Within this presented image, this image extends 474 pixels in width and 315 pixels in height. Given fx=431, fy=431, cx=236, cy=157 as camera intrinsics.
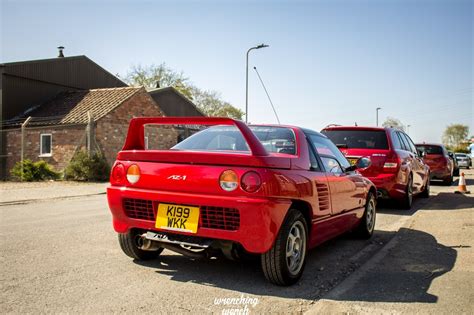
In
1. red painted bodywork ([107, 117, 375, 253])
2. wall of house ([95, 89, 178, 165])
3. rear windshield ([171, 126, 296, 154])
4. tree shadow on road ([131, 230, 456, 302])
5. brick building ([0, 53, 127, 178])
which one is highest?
brick building ([0, 53, 127, 178])

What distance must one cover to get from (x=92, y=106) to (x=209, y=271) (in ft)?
72.8

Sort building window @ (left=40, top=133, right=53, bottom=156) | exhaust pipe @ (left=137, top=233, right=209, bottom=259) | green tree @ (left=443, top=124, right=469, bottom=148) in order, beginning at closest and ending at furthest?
exhaust pipe @ (left=137, top=233, right=209, bottom=259), building window @ (left=40, top=133, right=53, bottom=156), green tree @ (left=443, top=124, right=469, bottom=148)

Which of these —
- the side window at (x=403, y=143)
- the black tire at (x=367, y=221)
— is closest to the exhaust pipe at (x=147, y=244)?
the black tire at (x=367, y=221)

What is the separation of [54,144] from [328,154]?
20227 mm

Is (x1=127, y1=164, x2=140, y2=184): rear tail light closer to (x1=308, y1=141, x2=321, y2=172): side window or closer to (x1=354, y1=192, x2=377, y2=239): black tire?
(x1=308, y1=141, x2=321, y2=172): side window

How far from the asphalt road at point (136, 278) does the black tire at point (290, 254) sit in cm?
11

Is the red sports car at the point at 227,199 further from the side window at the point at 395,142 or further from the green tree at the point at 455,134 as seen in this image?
the green tree at the point at 455,134

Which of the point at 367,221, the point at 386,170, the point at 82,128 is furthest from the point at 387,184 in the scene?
the point at 82,128

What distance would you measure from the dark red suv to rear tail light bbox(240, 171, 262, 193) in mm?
5232

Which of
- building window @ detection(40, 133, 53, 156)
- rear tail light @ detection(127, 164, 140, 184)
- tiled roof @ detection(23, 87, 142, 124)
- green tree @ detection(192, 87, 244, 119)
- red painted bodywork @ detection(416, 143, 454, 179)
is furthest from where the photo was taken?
green tree @ detection(192, 87, 244, 119)

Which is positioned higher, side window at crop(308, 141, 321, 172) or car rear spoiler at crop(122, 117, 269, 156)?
car rear spoiler at crop(122, 117, 269, 156)

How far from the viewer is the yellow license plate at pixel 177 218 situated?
11.9 feet

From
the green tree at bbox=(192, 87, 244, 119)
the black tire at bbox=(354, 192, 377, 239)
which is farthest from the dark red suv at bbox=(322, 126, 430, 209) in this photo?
the green tree at bbox=(192, 87, 244, 119)

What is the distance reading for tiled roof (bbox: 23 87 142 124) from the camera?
23281mm
